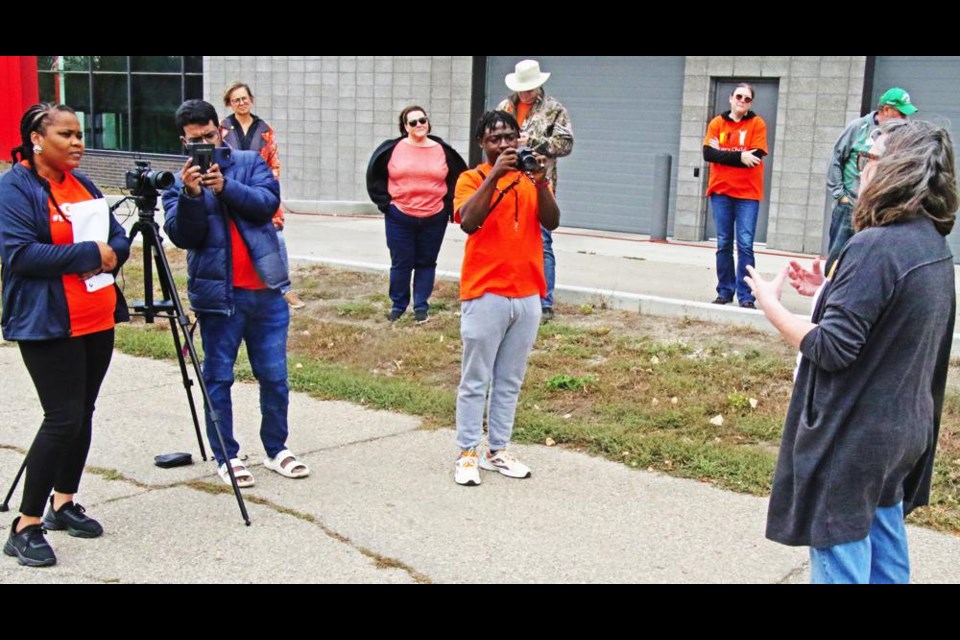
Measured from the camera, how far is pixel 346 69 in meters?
17.4

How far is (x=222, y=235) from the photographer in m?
5.13

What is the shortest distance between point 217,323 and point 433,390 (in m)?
2.19

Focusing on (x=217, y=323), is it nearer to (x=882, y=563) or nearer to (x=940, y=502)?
(x=882, y=563)

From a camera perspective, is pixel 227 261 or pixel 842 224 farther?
pixel 842 224

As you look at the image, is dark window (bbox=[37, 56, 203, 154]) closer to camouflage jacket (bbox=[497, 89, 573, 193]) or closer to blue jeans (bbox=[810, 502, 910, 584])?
camouflage jacket (bbox=[497, 89, 573, 193])

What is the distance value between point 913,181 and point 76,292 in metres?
3.19

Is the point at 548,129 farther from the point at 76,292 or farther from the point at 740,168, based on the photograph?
the point at 76,292

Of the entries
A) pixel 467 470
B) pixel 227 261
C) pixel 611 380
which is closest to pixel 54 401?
pixel 227 261

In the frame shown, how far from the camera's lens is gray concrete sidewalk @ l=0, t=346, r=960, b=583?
14.2ft

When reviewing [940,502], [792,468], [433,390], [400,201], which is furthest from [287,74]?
[792,468]

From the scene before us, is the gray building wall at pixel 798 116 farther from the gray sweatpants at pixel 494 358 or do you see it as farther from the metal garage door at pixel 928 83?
the gray sweatpants at pixel 494 358

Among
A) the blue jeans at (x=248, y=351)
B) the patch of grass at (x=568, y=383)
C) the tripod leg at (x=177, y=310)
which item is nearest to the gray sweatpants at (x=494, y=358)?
the blue jeans at (x=248, y=351)

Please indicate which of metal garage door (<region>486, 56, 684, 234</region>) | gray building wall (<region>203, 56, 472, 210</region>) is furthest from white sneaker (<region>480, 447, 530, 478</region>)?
gray building wall (<region>203, 56, 472, 210</region>)

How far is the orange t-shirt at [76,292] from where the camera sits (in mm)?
4391
